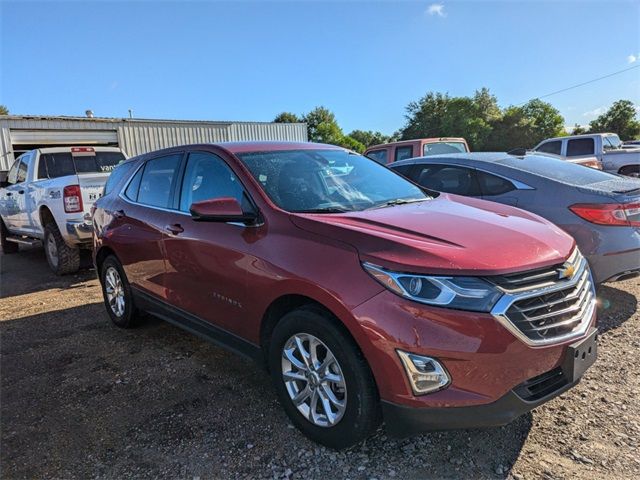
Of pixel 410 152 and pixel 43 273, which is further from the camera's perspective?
pixel 410 152

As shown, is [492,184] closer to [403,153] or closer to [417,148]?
[417,148]

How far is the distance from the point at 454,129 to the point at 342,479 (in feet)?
129

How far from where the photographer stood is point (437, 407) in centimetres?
214

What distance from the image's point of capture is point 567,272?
240 centimetres

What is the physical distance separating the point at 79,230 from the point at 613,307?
6741 mm

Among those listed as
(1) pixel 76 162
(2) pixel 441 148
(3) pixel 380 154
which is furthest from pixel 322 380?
(3) pixel 380 154

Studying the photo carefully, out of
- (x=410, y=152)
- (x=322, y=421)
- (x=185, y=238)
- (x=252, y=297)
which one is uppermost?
(x=410, y=152)

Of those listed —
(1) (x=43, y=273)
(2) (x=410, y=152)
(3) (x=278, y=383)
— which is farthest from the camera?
(2) (x=410, y=152)

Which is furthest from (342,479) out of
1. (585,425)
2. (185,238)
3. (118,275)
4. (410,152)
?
(410,152)

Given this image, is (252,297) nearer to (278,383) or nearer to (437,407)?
(278,383)

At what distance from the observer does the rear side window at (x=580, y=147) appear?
1359cm

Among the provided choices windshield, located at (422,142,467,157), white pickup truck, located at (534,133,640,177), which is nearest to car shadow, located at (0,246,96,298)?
windshield, located at (422,142,467,157)

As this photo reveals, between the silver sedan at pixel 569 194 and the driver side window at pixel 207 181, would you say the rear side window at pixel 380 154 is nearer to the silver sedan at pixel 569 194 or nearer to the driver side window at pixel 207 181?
the silver sedan at pixel 569 194

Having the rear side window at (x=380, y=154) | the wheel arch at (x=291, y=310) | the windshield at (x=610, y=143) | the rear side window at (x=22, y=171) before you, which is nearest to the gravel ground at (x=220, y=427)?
the wheel arch at (x=291, y=310)
